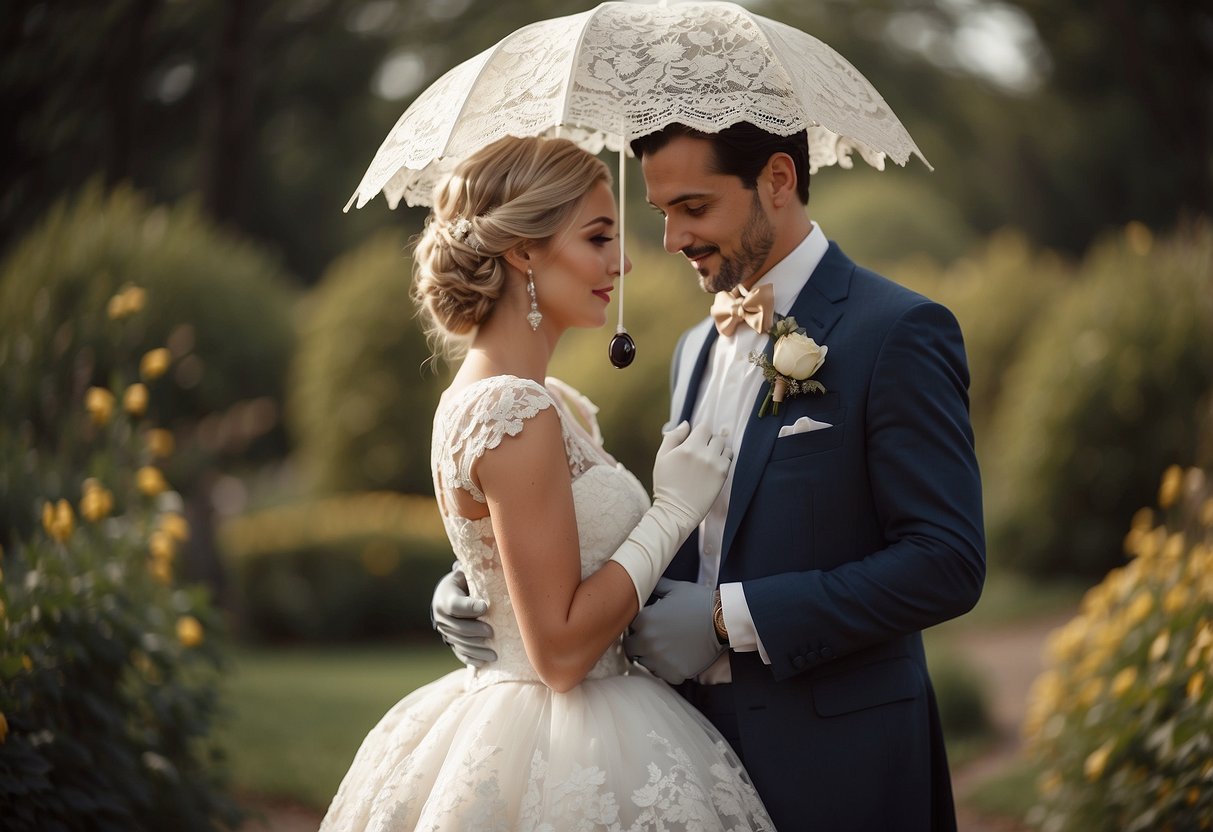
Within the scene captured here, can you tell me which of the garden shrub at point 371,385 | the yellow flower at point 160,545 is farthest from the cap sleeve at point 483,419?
the garden shrub at point 371,385

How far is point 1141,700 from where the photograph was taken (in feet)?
13.2

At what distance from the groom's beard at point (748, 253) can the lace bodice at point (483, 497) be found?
20.3 inches

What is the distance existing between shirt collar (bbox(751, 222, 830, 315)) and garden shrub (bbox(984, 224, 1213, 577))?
7033 millimetres

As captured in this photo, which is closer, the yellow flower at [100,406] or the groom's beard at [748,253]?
the groom's beard at [748,253]

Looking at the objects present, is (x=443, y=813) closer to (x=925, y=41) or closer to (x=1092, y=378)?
(x=1092, y=378)

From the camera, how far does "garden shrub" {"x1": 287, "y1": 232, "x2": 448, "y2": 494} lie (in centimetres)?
1191

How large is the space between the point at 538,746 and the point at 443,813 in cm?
25

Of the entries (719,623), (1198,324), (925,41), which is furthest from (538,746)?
(925,41)

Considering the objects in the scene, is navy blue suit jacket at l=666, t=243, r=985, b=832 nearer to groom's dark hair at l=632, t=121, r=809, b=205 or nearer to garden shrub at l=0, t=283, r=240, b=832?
groom's dark hair at l=632, t=121, r=809, b=205

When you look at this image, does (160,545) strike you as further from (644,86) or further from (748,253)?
(644,86)

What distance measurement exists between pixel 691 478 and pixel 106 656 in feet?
7.18

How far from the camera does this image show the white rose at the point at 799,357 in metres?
2.75

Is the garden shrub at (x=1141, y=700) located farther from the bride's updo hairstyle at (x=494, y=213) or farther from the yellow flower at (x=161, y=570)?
the yellow flower at (x=161, y=570)

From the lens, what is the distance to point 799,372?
276cm
